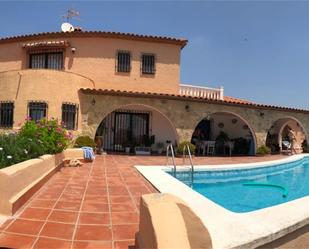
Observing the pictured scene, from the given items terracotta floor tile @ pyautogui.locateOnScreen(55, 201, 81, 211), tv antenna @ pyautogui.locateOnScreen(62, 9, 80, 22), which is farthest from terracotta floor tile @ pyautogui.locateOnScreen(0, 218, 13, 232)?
tv antenna @ pyautogui.locateOnScreen(62, 9, 80, 22)

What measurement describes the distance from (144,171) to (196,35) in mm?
11689

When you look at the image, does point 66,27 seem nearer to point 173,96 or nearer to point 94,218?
point 173,96

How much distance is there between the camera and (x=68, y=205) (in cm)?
568

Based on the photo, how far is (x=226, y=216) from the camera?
15.7 feet

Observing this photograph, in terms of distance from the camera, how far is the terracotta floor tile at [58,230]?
417 centimetres

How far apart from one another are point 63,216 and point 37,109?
10553 mm

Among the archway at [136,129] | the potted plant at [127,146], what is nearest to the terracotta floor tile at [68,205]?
the potted plant at [127,146]

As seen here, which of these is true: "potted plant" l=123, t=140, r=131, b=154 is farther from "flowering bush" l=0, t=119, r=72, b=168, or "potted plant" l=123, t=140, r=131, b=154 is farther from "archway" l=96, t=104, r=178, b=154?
"flowering bush" l=0, t=119, r=72, b=168

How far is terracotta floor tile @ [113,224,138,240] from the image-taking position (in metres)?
4.25

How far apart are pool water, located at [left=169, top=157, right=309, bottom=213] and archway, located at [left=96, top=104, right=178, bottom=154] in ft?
21.1

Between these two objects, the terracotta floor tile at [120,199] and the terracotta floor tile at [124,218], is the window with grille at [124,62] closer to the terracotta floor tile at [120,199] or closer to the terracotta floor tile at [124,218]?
the terracotta floor tile at [120,199]

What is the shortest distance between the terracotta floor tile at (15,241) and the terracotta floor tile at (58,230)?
25 centimetres

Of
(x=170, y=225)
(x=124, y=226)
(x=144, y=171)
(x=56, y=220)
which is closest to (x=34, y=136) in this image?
(x=144, y=171)

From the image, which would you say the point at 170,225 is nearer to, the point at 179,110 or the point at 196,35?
the point at 179,110
